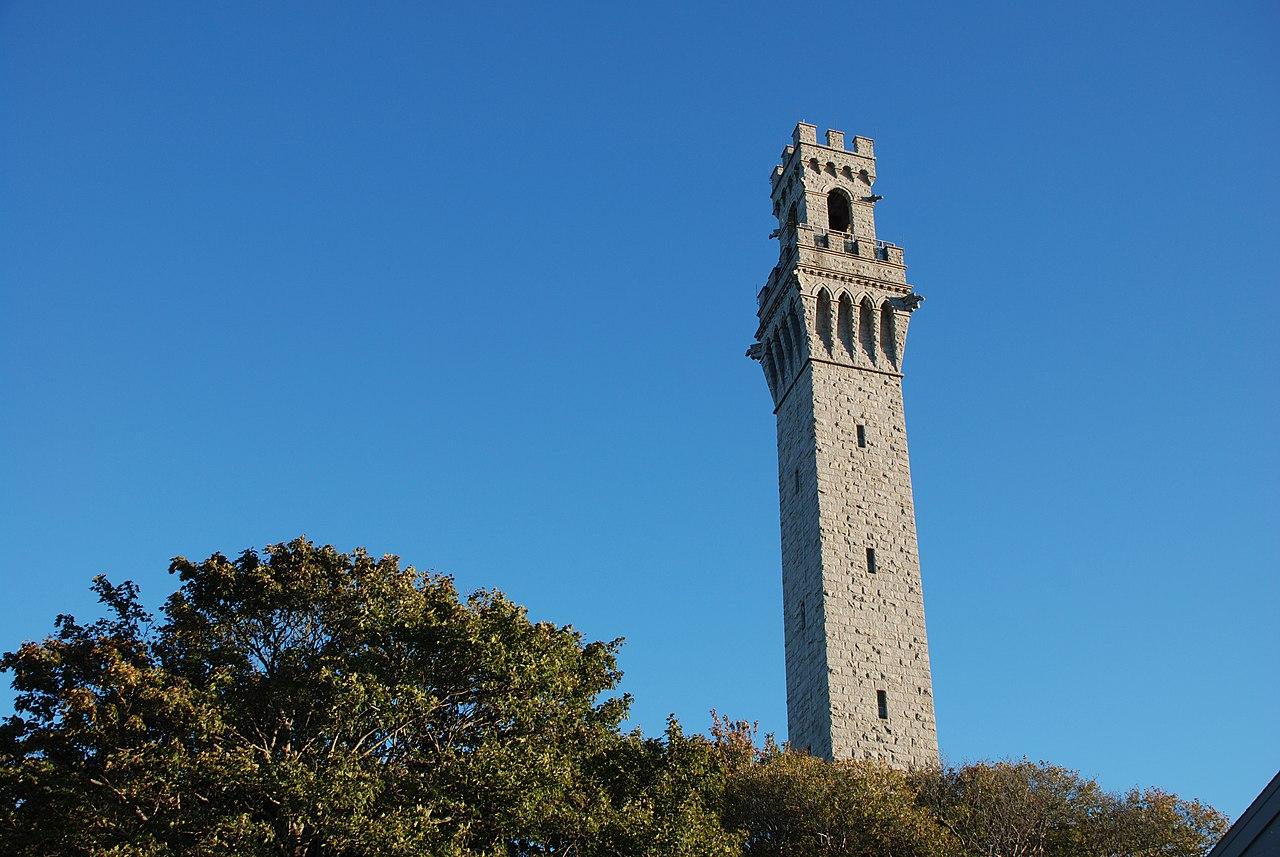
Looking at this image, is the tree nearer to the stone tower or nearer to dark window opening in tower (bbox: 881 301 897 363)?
the stone tower

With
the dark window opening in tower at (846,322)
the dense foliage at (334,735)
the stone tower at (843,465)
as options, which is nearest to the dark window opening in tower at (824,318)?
the stone tower at (843,465)

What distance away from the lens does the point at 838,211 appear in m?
49.2

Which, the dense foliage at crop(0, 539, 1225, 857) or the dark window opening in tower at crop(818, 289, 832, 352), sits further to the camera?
the dark window opening in tower at crop(818, 289, 832, 352)

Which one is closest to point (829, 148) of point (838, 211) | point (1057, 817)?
point (838, 211)

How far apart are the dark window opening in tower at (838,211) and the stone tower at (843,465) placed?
0.06 metres

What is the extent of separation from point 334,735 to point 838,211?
110ft

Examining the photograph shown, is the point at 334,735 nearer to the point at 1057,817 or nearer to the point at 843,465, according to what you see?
the point at 1057,817

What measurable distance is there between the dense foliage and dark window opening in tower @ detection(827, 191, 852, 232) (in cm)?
2679

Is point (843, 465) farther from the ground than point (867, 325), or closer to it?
closer to it

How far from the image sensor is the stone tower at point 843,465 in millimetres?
38219

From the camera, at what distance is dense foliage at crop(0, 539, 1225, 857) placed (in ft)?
65.7

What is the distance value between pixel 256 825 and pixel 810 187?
34627 millimetres

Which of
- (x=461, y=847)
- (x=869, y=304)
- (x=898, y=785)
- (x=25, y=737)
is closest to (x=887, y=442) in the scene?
(x=869, y=304)

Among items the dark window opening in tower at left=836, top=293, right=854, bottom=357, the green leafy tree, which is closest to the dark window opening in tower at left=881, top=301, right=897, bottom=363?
the dark window opening in tower at left=836, top=293, right=854, bottom=357
